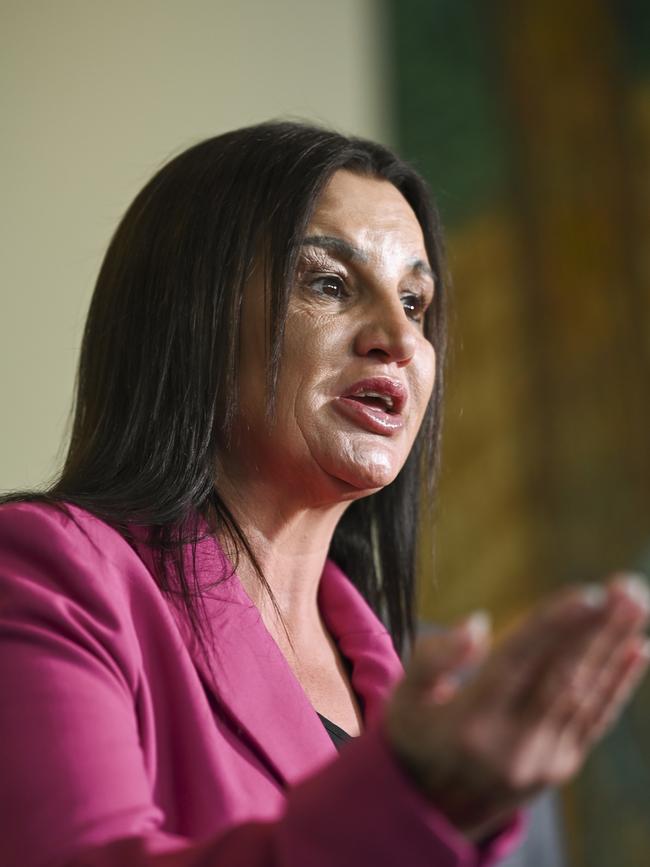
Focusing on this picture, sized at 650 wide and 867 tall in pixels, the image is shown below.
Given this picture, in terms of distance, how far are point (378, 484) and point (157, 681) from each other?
37cm

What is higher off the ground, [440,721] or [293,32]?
[293,32]

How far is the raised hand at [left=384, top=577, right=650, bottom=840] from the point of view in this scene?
751 mm

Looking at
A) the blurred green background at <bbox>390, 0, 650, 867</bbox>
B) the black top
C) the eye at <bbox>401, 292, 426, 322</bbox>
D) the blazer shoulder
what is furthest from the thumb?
the blurred green background at <bbox>390, 0, 650, 867</bbox>

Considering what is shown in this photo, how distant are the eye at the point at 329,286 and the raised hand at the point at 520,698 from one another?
76 cm

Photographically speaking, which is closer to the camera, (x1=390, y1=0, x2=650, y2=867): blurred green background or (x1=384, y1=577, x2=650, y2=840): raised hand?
(x1=384, y1=577, x2=650, y2=840): raised hand

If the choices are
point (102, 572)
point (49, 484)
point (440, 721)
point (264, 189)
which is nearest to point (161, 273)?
point (264, 189)

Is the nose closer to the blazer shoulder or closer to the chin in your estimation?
the chin

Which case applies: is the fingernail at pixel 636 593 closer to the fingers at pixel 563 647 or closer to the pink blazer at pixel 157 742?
the fingers at pixel 563 647

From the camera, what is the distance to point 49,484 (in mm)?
1530

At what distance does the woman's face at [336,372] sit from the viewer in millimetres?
1423

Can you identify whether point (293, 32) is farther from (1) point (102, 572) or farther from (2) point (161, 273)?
(1) point (102, 572)

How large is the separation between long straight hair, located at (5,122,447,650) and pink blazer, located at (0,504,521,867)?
7cm

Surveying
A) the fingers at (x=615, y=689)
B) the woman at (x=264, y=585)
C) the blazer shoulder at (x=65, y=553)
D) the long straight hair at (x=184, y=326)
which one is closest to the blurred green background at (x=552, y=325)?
the woman at (x=264, y=585)

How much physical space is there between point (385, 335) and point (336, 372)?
0.25 feet
